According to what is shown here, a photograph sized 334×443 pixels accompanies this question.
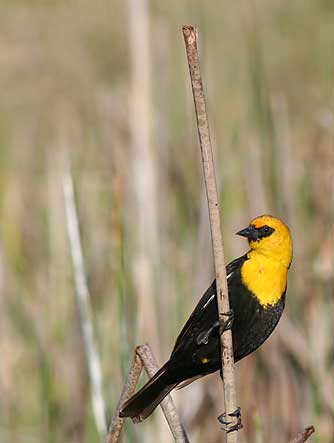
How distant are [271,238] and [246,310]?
0.14 metres

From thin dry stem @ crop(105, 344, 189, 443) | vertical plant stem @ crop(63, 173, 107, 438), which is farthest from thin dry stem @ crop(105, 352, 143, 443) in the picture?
vertical plant stem @ crop(63, 173, 107, 438)

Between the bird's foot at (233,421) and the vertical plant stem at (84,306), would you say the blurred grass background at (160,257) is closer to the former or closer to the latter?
the vertical plant stem at (84,306)

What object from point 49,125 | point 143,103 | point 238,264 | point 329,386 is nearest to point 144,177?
point 143,103

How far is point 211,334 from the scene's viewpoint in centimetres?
208

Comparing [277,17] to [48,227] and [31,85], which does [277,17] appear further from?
[48,227]

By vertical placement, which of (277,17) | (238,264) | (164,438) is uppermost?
(277,17)

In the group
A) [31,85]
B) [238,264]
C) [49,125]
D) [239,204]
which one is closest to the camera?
[238,264]

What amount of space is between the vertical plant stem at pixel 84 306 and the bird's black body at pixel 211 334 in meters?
0.51

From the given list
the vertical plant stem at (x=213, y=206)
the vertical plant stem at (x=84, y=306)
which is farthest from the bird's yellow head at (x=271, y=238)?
the vertical plant stem at (x=84, y=306)

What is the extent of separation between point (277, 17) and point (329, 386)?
445 cm

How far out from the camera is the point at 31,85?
689 cm

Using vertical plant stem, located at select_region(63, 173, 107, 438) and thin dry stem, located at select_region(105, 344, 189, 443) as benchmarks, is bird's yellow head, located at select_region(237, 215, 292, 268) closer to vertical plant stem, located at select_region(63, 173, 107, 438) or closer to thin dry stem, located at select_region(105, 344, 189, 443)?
thin dry stem, located at select_region(105, 344, 189, 443)

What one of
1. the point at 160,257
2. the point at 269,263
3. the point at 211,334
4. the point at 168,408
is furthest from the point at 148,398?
the point at 160,257

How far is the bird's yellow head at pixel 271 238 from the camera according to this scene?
6.69 ft
